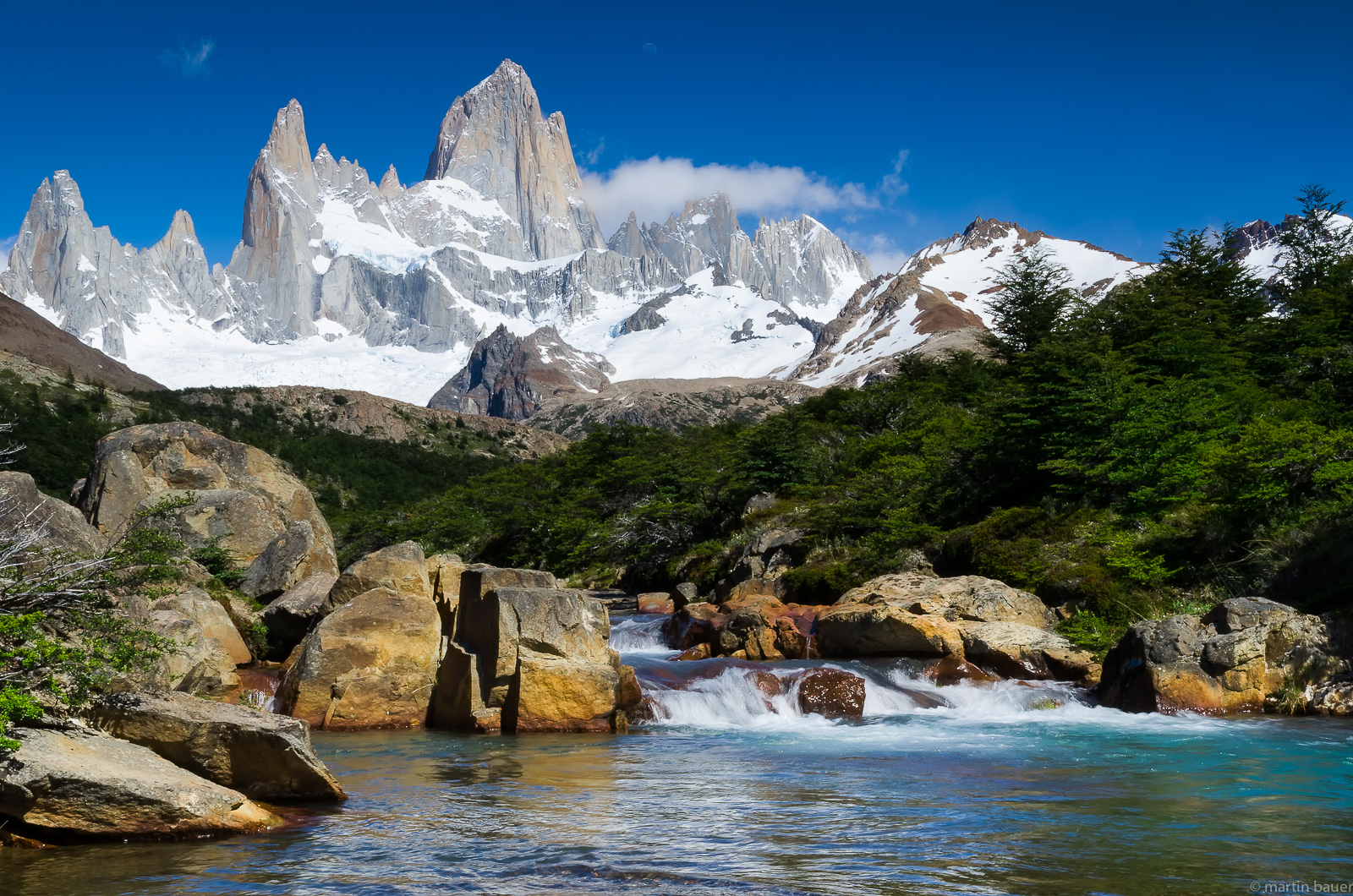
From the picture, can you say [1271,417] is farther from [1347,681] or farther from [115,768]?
[115,768]

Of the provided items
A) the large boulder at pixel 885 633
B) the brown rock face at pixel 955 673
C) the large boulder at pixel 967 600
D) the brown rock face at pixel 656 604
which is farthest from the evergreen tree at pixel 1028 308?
the brown rock face at pixel 955 673

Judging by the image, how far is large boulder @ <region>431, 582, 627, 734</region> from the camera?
1304cm

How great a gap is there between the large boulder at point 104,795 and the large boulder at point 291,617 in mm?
9956

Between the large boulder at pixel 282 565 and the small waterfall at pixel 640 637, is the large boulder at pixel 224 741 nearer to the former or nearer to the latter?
the small waterfall at pixel 640 637

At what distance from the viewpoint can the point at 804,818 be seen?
8.14 metres

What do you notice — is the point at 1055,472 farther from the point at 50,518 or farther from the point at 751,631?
the point at 50,518

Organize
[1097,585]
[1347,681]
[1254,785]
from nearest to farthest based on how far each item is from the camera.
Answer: [1254,785] → [1347,681] → [1097,585]

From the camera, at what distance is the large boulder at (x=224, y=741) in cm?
823

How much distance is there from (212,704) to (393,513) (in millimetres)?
38316

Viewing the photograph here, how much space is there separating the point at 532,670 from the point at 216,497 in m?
15.4

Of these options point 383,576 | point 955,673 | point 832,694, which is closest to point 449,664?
point 383,576

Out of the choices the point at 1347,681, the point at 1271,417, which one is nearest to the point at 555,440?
the point at 1271,417

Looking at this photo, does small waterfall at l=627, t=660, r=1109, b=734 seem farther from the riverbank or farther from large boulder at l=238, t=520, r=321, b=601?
large boulder at l=238, t=520, r=321, b=601

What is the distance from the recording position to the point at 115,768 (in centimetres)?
731
